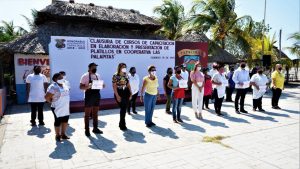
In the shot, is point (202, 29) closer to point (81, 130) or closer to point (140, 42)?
point (140, 42)

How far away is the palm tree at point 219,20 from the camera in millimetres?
21250

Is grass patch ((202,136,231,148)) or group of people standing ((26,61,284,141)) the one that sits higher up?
group of people standing ((26,61,284,141))

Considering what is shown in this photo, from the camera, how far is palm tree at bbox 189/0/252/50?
21250 mm

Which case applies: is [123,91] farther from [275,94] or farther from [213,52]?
[213,52]

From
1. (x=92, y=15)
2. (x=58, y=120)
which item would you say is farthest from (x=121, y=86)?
(x=92, y=15)

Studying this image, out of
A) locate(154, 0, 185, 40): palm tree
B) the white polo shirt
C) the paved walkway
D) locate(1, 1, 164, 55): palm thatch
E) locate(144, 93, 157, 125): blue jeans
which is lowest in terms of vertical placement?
the paved walkway

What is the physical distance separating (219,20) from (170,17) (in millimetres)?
8072

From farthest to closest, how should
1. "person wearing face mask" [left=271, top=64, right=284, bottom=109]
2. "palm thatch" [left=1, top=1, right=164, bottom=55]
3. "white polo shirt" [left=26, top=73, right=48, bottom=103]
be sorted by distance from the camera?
1. "palm thatch" [left=1, top=1, right=164, bottom=55]
2. "person wearing face mask" [left=271, top=64, right=284, bottom=109]
3. "white polo shirt" [left=26, top=73, right=48, bottom=103]

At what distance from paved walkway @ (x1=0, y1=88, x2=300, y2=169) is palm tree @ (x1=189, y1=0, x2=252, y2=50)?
13.7 meters

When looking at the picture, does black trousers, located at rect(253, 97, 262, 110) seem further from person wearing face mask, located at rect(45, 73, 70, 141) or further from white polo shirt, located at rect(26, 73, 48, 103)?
white polo shirt, located at rect(26, 73, 48, 103)

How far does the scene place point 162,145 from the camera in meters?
6.02

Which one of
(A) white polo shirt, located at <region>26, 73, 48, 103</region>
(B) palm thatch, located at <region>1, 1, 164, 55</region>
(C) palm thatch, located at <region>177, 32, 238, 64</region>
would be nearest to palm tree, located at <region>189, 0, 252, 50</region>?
(C) palm thatch, located at <region>177, 32, 238, 64</region>

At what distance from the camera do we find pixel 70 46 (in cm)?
1129

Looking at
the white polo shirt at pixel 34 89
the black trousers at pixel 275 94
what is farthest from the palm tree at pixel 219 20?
the white polo shirt at pixel 34 89
